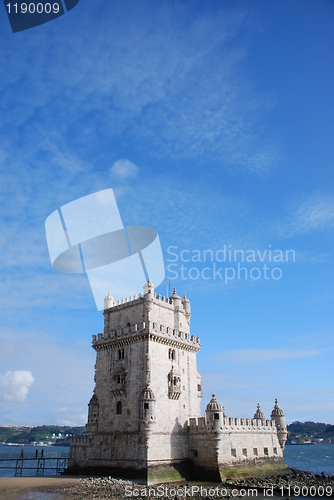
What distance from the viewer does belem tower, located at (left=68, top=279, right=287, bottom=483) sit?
4878cm

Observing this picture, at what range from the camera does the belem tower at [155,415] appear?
48.8 metres

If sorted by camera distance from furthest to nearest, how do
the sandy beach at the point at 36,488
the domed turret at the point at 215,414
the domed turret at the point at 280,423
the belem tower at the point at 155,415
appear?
the domed turret at the point at 280,423 → the domed turret at the point at 215,414 → the belem tower at the point at 155,415 → the sandy beach at the point at 36,488

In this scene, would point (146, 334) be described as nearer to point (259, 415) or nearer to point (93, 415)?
point (93, 415)

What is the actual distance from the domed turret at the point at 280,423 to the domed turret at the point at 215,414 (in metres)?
16.1

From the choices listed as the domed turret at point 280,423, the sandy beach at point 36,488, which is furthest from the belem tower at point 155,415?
the sandy beach at point 36,488

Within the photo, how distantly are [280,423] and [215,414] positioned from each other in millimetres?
18222

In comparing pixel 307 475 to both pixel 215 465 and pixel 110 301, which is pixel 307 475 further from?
pixel 110 301

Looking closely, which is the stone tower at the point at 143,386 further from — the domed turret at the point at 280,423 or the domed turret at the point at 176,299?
the domed turret at the point at 280,423

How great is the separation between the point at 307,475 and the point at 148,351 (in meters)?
28.5

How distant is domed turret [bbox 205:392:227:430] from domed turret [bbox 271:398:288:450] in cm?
1609

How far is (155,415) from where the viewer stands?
161ft

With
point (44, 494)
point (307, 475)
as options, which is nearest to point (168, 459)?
point (44, 494)

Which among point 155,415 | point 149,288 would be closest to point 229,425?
point 155,415

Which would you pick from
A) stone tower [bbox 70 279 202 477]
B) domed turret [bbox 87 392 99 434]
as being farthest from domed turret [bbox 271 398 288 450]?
domed turret [bbox 87 392 99 434]
